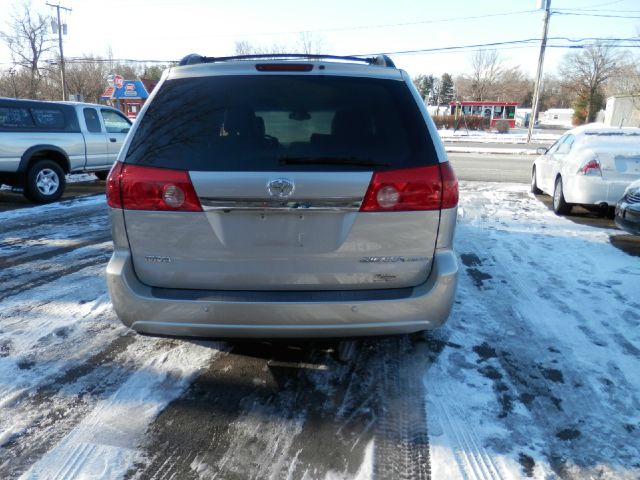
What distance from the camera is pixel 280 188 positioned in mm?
2459

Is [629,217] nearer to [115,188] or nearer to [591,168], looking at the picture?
[591,168]

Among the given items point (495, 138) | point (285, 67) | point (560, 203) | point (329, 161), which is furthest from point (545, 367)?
point (495, 138)

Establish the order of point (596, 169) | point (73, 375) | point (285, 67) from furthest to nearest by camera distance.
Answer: point (596, 169) → point (73, 375) → point (285, 67)

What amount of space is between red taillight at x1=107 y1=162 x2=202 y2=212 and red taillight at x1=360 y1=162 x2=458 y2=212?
3.01 ft

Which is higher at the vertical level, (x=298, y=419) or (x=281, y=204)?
(x=281, y=204)

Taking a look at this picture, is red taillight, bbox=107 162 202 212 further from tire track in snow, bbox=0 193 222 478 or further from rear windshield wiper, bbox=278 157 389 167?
tire track in snow, bbox=0 193 222 478

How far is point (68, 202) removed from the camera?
953 centimetres

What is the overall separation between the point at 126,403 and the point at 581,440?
8.11ft

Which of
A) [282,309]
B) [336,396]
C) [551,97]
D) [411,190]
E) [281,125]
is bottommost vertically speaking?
[336,396]

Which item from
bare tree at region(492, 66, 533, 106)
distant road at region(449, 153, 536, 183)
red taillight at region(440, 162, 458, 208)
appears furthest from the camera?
bare tree at region(492, 66, 533, 106)

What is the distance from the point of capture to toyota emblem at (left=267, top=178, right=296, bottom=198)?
2455 millimetres

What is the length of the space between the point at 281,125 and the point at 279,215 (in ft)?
2.17

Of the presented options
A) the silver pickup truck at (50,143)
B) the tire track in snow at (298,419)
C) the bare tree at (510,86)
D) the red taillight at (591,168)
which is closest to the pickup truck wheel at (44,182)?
the silver pickup truck at (50,143)

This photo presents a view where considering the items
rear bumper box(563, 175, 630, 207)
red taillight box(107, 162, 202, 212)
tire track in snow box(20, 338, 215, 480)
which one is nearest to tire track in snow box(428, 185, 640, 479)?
tire track in snow box(20, 338, 215, 480)
